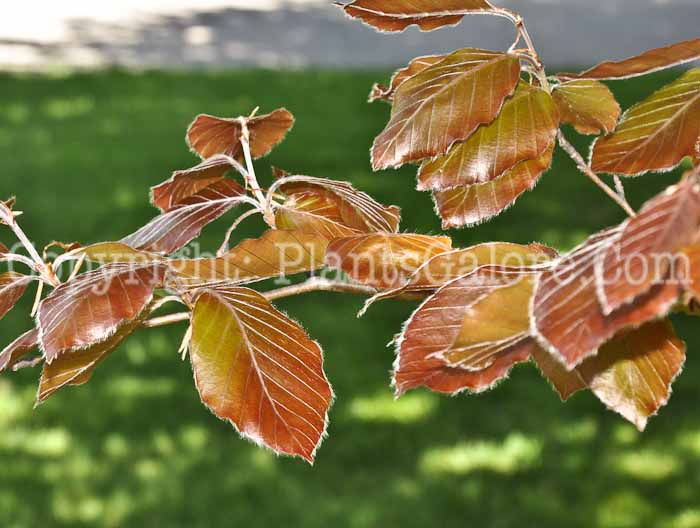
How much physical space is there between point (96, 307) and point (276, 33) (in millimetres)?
9865

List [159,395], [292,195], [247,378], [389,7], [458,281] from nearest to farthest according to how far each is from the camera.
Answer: [458,281] < [247,378] < [389,7] < [292,195] < [159,395]

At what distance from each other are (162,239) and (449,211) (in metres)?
0.37

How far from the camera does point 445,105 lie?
1060 mm

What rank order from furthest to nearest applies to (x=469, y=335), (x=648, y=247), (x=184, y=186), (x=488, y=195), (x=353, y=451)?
(x=353, y=451)
(x=184, y=186)
(x=488, y=195)
(x=469, y=335)
(x=648, y=247)

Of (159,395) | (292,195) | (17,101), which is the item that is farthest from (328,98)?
(292,195)

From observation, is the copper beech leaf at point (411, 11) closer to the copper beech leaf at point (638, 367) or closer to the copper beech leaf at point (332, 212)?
the copper beech leaf at point (332, 212)

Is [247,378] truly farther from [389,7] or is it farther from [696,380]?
[696,380]

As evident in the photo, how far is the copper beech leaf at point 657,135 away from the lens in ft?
3.43

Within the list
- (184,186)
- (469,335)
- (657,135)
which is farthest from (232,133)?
(469,335)

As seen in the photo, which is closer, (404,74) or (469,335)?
(469,335)

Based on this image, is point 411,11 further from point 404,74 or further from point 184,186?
point 184,186

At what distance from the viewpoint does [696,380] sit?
13.7ft

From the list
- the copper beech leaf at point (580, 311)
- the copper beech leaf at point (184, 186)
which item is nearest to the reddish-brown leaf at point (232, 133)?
the copper beech leaf at point (184, 186)

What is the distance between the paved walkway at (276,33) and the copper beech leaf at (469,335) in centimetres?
861
